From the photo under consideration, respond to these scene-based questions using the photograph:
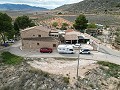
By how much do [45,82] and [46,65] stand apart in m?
6.15

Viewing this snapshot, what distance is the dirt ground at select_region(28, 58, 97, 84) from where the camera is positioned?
42.0 metres

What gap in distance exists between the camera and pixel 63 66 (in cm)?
4509

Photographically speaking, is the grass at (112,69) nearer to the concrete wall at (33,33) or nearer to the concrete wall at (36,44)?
the concrete wall at (36,44)

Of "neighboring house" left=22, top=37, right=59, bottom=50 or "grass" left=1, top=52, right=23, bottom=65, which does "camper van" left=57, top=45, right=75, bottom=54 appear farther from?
"grass" left=1, top=52, right=23, bottom=65

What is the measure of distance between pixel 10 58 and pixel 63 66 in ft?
39.1

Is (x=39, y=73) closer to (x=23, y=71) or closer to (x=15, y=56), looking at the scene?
(x=23, y=71)

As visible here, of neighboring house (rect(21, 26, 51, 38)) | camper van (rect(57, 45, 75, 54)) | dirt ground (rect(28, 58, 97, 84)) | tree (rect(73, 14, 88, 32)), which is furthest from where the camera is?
tree (rect(73, 14, 88, 32))

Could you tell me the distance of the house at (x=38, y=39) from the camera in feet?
177

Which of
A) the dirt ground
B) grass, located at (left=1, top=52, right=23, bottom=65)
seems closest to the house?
grass, located at (left=1, top=52, right=23, bottom=65)

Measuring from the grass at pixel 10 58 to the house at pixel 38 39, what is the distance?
5.56 metres

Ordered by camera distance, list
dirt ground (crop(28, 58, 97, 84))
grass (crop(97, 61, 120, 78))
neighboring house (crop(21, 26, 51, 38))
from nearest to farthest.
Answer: dirt ground (crop(28, 58, 97, 84)) → grass (crop(97, 61, 120, 78)) → neighboring house (crop(21, 26, 51, 38))

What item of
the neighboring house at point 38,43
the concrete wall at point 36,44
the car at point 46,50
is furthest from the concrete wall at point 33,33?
the car at point 46,50

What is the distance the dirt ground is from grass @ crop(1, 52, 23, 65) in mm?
2660

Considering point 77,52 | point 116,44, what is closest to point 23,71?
point 77,52
